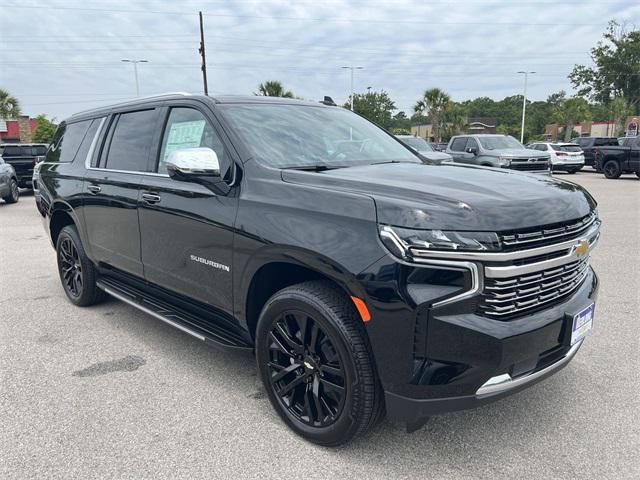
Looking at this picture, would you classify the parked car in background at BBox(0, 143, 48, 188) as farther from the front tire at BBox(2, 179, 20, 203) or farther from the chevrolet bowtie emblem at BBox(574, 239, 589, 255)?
the chevrolet bowtie emblem at BBox(574, 239, 589, 255)

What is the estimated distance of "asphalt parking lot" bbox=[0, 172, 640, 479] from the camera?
253 centimetres

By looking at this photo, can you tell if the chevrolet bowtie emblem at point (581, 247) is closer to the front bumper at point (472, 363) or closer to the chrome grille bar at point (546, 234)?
the chrome grille bar at point (546, 234)

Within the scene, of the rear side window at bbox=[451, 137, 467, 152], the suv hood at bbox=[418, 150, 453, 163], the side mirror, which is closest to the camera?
the side mirror

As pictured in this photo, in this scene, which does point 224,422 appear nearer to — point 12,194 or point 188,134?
point 188,134

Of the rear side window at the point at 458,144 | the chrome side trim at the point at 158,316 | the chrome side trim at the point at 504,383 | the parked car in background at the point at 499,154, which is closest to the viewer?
the chrome side trim at the point at 504,383

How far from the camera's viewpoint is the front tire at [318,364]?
2.39 metres

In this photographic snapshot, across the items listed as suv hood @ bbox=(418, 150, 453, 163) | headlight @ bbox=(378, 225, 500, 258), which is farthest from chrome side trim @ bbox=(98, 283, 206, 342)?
suv hood @ bbox=(418, 150, 453, 163)

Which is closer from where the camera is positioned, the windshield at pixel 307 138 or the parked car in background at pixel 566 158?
the windshield at pixel 307 138

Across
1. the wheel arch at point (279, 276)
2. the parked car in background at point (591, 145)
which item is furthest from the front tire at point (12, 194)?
the parked car in background at point (591, 145)

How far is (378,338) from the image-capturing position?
89.7 inches

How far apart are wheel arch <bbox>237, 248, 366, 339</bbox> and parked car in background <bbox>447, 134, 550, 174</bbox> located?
13768 mm

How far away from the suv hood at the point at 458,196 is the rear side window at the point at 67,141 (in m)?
3.01

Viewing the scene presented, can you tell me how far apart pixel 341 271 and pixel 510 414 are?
1481mm

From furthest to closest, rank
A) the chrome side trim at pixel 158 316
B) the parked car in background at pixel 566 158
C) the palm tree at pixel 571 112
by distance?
1. the palm tree at pixel 571 112
2. the parked car in background at pixel 566 158
3. the chrome side trim at pixel 158 316
